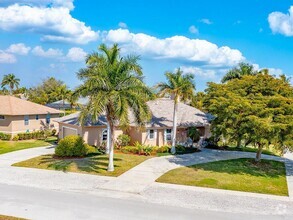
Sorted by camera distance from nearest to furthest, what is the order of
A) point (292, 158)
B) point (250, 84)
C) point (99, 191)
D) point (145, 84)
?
point (99, 191) → point (145, 84) → point (250, 84) → point (292, 158)

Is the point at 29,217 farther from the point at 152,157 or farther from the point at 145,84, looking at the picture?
the point at 152,157

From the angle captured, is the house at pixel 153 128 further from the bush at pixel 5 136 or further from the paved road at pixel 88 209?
the paved road at pixel 88 209

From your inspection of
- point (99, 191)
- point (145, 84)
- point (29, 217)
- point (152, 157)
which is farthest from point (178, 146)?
point (29, 217)

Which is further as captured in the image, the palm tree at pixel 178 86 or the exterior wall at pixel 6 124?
the exterior wall at pixel 6 124

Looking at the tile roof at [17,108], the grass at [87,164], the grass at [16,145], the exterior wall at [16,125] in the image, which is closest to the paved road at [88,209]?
the grass at [87,164]

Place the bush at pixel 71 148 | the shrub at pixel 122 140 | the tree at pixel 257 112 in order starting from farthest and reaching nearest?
1. the shrub at pixel 122 140
2. the bush at pixel 71 148
3. the tree at pixel 257 112

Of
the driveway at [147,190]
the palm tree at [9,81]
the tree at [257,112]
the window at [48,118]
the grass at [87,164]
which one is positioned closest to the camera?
the driveway at [147,190]

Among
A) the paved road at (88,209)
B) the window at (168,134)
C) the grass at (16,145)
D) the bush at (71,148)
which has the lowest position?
the paved road at (88,209)
